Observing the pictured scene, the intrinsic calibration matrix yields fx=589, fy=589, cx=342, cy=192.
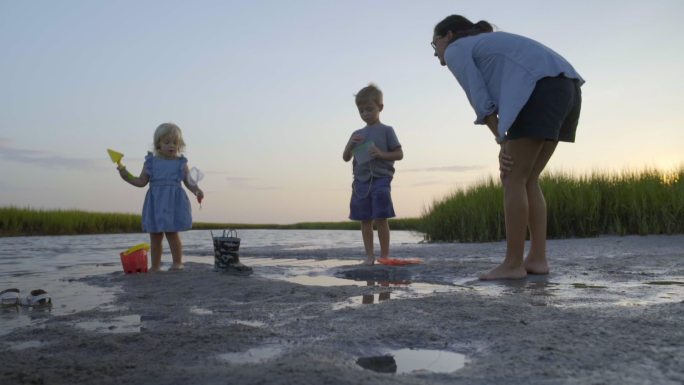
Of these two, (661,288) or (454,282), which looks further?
(454,282)

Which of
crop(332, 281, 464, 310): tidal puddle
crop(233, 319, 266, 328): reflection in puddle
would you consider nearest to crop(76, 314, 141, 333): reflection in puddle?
crop(233, 319, 266, 328): reflection in puddle

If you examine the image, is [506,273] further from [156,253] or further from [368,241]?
[156,253]

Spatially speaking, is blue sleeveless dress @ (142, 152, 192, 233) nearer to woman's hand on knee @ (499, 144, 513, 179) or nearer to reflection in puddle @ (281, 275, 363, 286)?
reflection in puddle @ (281, 275, 363, 286)

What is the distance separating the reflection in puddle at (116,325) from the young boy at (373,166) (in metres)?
3.32

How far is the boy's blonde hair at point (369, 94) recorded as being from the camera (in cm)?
602

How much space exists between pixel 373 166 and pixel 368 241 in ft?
2.53

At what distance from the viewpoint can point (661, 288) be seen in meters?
3.53

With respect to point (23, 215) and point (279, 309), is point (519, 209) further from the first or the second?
point (23, 215)

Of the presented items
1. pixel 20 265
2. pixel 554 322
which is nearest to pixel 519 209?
pixel 554 322

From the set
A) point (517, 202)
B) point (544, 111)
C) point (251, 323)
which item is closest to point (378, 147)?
point (517, 202)

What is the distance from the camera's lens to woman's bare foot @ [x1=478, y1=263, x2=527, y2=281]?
13.6 feet

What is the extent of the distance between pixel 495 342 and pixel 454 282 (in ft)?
6.90

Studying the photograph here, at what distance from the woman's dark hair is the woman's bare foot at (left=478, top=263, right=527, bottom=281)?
177cm

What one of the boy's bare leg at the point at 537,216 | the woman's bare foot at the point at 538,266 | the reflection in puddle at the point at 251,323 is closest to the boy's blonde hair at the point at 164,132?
the boy's bare leg at the point at 537,216
